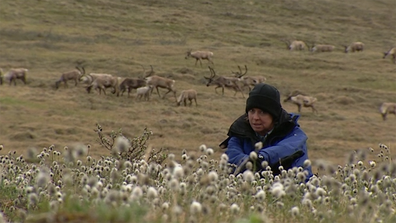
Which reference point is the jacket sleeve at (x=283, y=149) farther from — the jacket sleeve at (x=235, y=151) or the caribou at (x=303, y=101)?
the caribou at (x=303, y=101)

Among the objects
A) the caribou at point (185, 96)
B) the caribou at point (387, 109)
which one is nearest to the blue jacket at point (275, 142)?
the caribou at point (185, 96)

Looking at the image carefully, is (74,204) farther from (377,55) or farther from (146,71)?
(377,55)

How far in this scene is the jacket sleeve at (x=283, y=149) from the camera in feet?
A: 15.5

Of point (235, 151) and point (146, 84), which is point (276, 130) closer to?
point (235, 151)

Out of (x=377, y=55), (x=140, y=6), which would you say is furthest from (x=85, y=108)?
(x=140, y=6)

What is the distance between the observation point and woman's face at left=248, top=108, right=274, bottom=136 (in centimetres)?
522

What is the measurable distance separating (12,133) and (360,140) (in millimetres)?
11630

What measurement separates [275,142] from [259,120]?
0.21m

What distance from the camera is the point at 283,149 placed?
480 centimetres

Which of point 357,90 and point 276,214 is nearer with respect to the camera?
point 276,214

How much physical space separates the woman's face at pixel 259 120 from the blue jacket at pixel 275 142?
0.21 feet

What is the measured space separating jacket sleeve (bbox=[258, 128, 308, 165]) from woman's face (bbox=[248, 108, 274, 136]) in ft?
0.78

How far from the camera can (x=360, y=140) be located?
23.4m

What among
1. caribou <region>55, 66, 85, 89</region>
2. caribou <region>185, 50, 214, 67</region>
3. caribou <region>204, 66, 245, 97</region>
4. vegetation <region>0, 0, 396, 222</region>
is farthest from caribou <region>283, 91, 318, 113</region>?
caribou <region>185, 50, 214, 67</region>
